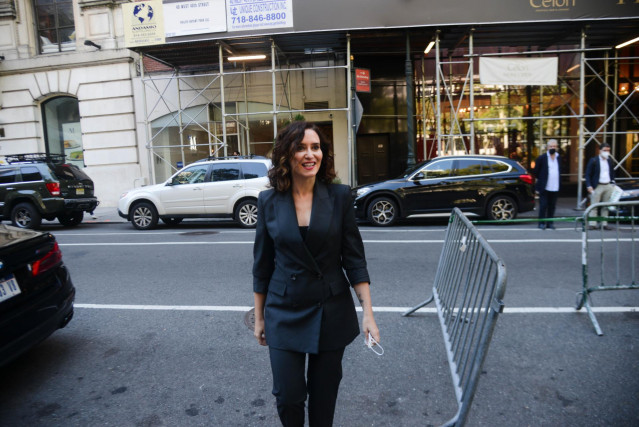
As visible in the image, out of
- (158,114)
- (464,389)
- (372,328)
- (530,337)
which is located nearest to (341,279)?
(372,328)

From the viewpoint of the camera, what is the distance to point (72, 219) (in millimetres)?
13531

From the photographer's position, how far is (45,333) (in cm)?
365

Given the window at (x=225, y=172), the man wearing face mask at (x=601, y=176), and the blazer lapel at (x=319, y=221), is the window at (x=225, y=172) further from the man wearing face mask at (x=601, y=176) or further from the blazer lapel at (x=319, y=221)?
the blazer lapel at (x=319, y=221)

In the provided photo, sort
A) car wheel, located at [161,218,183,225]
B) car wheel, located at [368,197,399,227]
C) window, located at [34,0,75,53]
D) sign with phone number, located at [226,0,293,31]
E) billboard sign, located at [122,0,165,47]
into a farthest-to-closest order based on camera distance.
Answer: window, located at [34,0,75,53] → billboard sign, located at [122,0,165,47] → sign with phone number, located at [226,0,293,31] → car wheel, located at [161,218,183,225] → car wheel, located at [368,197,399,227]

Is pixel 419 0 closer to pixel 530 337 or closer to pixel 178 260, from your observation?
pixel 178 260

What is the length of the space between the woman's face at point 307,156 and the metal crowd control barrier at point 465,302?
1125 millimetres

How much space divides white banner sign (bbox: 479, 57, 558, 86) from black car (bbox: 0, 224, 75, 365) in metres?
12.3

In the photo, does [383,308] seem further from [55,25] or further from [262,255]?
[55,25]

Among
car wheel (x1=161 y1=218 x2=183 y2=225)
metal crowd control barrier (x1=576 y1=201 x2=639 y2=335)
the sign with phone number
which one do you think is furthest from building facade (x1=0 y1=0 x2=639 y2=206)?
metal crowd control barrier (x1=576 y1=201 x2=639 y2=335)

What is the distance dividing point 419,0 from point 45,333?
41.4ft

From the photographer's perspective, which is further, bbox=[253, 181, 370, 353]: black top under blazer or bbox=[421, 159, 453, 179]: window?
bbox=[421, 159, 453, 179]: window

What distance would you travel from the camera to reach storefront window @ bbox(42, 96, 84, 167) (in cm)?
1889

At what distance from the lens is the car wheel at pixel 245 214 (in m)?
11.4

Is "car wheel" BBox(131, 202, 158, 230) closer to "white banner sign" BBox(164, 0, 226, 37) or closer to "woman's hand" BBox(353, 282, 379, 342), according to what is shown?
"white banner sign" BBox(164, 0, 226, 37)
